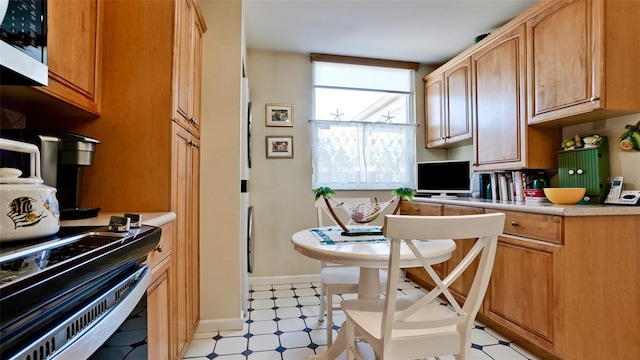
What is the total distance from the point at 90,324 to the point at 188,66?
4.98 ft

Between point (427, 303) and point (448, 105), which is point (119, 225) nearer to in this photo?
point (427, 303)

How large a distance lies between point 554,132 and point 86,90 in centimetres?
306

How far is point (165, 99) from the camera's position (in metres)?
1.43

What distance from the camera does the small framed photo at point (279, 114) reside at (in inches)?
125

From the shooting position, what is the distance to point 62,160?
1127mm

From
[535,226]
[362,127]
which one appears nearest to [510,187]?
[535,226]

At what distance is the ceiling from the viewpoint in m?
2.40

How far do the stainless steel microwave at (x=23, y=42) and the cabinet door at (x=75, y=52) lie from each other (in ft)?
0.30

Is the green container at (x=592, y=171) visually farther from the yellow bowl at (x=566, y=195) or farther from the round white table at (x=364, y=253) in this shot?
the round white table at (x=364, y=253)

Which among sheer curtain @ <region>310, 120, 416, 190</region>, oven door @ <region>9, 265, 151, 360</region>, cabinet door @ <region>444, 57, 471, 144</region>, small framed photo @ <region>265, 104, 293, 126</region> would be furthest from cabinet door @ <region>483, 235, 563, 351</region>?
small framed photo @ <region>265, 104, 293, 126</region>

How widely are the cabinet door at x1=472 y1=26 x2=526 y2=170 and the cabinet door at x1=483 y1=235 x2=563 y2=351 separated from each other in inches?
31.4

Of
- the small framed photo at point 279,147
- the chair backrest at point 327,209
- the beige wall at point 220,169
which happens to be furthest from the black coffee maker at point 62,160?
the small framed photo at point 279,147

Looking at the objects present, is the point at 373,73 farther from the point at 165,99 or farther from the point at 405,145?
the point at 165,99

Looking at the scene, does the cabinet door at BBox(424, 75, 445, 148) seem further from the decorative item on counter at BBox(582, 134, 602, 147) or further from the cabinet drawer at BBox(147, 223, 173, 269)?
the cabinet drawer at BBox(147, 223, 173, 269)
